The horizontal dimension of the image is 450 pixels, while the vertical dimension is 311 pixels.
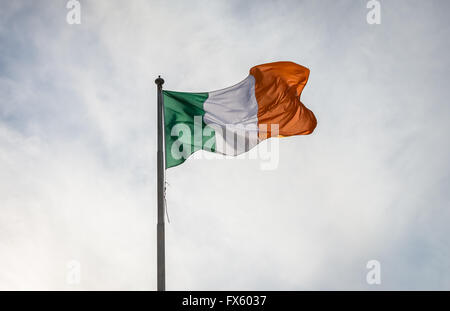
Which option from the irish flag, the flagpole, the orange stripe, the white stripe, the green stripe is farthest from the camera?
the orange stripe

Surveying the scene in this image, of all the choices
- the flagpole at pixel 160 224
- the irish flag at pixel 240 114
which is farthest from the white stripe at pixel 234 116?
the flagpole at pixel 160 224

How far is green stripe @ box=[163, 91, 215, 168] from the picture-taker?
14507 mm

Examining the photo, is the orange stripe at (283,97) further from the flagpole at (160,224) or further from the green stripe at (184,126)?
the flagpole at (160,224)

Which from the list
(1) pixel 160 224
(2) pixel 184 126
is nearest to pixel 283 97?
(2) pixel 184 126

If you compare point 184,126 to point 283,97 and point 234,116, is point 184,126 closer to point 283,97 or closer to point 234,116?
point 234,116

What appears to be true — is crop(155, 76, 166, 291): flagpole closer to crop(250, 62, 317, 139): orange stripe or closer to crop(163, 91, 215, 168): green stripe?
crop(163, 91, 215, 168): green stripe

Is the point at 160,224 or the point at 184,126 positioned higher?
the point at 184,126

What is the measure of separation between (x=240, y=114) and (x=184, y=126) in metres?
2.48

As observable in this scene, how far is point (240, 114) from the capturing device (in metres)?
16.7

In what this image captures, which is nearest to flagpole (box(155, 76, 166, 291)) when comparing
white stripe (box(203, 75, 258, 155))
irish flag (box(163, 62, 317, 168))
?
irish flag (box(163, 62, 317, 168))

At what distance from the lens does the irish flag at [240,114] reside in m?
15.0

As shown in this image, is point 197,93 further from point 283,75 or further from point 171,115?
point 283,75

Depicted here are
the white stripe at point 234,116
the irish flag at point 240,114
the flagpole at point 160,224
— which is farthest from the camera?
the white stripe at point 234,116
